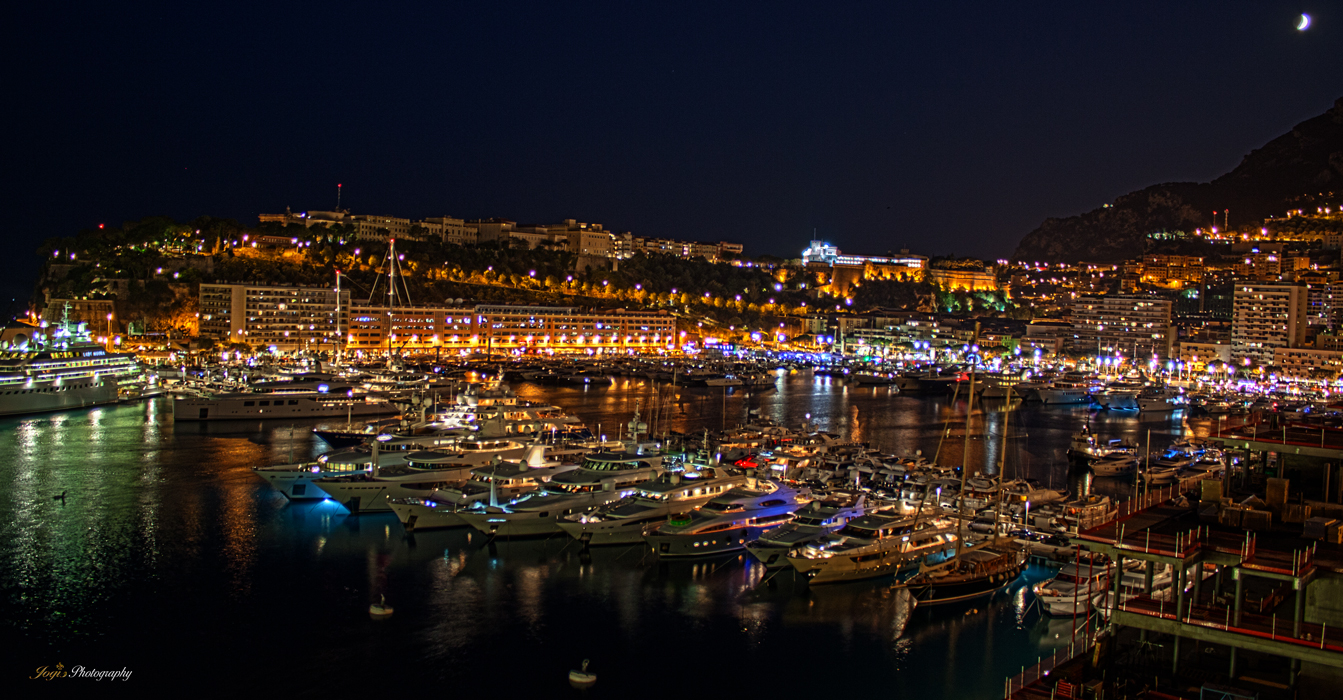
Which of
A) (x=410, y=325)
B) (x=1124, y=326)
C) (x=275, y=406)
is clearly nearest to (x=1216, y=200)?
(x=1124, y=326)

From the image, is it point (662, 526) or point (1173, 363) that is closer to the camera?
point (662, 526)

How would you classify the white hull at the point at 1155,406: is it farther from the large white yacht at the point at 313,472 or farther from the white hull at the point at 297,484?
the white hull at the point at 297,484

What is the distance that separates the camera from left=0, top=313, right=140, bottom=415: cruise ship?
25094mm

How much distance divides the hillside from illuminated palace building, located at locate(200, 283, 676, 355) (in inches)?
2284

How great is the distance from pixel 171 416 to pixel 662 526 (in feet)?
62.3

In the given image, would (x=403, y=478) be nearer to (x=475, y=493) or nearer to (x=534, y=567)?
(x=475, y=493)

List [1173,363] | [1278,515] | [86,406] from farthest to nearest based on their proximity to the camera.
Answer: [1173,363], [86,406], [1278,515]

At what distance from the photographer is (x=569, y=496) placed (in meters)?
13.2

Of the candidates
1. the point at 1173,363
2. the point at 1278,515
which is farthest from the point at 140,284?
the point at 1173,363

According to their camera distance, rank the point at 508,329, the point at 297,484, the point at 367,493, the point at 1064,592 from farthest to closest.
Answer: the point at 508,329, the point at 297,484, the point at 367,493, the point at 1064,592

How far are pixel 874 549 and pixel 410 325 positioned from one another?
40.3m

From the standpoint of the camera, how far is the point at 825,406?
103 ft

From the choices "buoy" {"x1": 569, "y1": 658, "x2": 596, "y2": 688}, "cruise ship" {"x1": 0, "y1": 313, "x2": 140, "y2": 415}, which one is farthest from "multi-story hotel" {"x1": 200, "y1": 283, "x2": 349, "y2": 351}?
"buoy" {"x1": 569, "y1": 658, "x2": 596, "y2": 688}

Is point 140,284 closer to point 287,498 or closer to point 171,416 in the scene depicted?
point 171,416
